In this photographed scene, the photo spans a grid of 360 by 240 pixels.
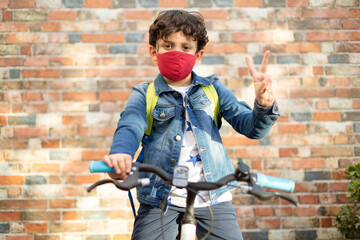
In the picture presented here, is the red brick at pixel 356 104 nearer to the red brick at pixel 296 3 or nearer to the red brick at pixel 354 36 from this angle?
the red brick at pixel 354 36

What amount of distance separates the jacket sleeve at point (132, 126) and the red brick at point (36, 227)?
1674 mm

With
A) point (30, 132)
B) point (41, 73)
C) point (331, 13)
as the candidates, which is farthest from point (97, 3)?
point (331, 13)

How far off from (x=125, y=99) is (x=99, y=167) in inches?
68.3

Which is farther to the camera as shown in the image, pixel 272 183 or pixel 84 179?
pixel 84 179

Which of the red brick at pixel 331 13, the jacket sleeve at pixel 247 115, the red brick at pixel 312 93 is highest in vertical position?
the red brick at pixel 331 13

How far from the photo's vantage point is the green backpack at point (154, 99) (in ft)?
5.88

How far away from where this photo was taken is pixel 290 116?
2.97m

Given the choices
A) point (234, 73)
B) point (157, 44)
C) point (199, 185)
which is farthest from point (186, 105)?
point (234, 73)

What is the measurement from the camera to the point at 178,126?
1752 mm

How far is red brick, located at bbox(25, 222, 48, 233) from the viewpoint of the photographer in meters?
2.88

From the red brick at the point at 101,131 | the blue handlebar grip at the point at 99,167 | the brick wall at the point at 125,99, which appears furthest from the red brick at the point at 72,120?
the blue handlebar grip at the point at 99,167

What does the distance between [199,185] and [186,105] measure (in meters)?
0.65

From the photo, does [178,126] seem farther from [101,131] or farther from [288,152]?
[288,152]

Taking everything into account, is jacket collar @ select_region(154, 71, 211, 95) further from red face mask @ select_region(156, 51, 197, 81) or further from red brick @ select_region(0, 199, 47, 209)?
red brick @ select_region(0, 199, 47, 209)
